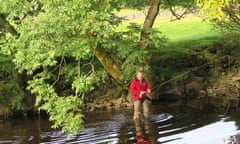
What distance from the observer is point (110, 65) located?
931 inches

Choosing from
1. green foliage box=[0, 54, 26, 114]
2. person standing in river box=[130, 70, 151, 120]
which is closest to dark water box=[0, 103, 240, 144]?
person standing in river box=[130, 70, 151, 120]

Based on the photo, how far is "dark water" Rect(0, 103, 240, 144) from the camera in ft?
54.6

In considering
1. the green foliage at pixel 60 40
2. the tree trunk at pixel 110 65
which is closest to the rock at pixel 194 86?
the tree trunk at pixel 110 65

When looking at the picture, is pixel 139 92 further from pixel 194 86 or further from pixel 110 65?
pixel 194 86

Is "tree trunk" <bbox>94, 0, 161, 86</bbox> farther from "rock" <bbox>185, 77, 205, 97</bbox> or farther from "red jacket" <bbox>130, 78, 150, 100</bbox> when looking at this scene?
"rock" <bbox>185, 77, 205, 97</bbox>

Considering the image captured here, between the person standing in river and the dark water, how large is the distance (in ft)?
1.67

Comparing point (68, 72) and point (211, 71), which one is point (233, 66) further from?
point (68, 72)

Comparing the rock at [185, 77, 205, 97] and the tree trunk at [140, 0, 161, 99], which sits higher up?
the tree trunk at [140, 0, 161, 99]

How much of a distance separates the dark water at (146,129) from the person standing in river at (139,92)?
0.51 meters

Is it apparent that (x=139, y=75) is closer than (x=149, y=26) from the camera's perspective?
Yes

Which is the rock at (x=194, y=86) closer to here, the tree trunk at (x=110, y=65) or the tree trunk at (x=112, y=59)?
the tree trunk at (x=112, y=59)

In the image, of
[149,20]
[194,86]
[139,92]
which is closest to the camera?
[139,92]

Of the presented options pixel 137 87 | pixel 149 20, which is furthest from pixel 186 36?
pixel 137 87

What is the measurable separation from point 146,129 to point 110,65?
5.61 metres
